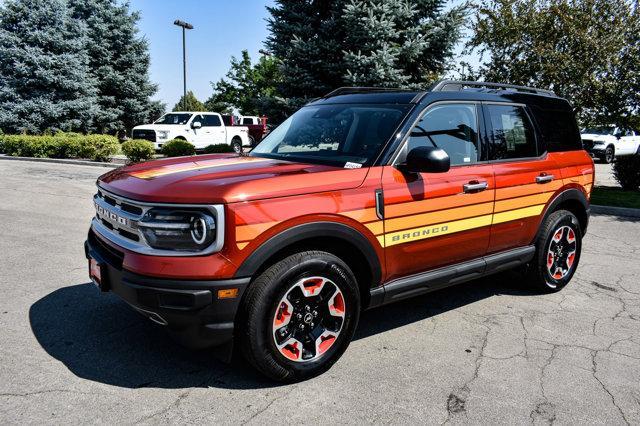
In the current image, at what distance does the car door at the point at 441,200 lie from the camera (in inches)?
134

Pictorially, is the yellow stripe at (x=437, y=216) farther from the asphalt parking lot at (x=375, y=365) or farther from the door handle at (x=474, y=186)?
the asphalt parking lot at (x=375, y=365)

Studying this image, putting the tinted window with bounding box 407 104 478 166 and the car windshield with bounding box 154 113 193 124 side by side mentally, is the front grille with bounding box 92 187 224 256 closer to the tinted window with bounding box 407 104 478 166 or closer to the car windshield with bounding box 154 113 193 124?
the tinted window with bounding box 407 104 478 166

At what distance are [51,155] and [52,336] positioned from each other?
1775 centimetres

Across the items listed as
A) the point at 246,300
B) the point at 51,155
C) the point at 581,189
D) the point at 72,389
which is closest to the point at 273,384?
the point at 246,300

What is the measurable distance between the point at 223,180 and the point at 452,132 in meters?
1.94

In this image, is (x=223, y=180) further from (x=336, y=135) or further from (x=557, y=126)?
(x=557, y=126)

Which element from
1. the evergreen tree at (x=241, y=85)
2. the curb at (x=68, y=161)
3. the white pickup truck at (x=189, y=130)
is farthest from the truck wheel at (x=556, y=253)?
the evergreen tree at (x=241, y=85)

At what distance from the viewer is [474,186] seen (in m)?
3.84

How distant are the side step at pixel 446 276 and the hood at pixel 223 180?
0.82 m

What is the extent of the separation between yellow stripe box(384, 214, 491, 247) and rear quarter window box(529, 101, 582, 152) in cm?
130

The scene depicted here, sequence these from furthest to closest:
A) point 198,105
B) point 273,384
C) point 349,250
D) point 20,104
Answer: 1. point 198,105
2. point 20,104
3. point 349,250
4. point 273,384

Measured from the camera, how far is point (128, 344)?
355 cm

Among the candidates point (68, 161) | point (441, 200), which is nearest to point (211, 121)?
point (68, 161)

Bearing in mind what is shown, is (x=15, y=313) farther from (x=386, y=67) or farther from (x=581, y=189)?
(x=386, y=67)
